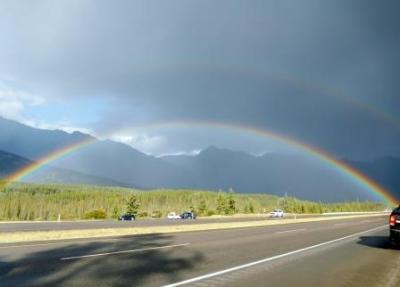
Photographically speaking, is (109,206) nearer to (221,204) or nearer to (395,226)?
(221,204)

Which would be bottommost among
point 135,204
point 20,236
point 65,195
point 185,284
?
point 185,284

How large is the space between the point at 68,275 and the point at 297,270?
6.55 meters

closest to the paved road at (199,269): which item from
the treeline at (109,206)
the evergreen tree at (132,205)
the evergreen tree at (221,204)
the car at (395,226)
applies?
the car at (395,226)

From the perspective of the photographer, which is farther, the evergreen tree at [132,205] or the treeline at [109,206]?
the treeline at [109,206]

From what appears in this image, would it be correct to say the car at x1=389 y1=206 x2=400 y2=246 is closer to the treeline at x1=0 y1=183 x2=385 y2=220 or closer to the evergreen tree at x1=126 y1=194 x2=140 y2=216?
the treeline at x1=0 y1=183 x2=385 y2=220

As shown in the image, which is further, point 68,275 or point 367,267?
point 367,267

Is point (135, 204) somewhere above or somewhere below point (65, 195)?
below

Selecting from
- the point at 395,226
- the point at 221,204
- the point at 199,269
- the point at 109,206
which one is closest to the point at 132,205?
the point at 221,204

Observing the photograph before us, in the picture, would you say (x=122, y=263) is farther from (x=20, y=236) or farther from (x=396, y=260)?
(x=20, y=236)

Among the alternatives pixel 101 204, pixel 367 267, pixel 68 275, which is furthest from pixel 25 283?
pixel 101 204

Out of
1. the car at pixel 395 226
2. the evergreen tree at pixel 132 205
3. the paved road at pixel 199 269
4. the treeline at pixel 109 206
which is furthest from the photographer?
the treeline at pixel 109 206

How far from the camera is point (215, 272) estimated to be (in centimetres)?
1195

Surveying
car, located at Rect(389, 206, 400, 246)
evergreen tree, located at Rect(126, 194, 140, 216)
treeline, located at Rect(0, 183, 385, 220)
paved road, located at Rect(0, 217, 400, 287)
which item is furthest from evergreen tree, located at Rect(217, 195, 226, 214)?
paved road, located at Rect(0, 217, 400, 287)

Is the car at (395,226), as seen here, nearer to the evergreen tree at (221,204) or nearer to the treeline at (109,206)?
the treeline at (109,206)
